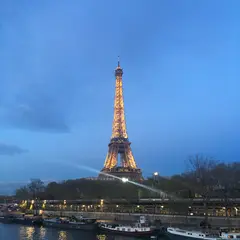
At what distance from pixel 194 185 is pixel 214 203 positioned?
1092 cm

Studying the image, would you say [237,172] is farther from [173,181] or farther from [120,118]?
[120,118]

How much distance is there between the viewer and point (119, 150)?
362ft

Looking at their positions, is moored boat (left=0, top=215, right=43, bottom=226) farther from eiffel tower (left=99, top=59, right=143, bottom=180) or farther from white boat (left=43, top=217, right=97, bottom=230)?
eiffel tower (left=99, top=59, right=143, bottom=180)

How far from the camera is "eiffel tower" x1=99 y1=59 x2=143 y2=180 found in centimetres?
10662

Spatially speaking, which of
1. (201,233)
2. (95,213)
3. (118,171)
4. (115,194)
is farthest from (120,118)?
(201,233)

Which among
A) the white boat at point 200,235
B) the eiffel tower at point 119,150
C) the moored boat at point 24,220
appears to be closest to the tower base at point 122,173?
the eiffel tower at point 119,150

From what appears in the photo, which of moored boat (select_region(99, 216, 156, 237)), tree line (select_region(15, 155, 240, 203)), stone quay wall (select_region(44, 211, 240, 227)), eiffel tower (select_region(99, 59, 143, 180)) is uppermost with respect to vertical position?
eiffel tower (select_region(99, 59, 143, 180))

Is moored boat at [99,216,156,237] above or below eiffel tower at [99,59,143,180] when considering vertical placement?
below

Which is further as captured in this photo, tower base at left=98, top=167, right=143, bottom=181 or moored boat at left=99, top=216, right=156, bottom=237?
tower base at left=98, top=167, right=143, bottom=181

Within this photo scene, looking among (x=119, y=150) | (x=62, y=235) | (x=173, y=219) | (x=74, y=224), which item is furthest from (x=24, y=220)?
(x=119, y=150)

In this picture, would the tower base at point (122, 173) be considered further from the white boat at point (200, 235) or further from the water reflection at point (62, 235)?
the white boat at point (200, 235)

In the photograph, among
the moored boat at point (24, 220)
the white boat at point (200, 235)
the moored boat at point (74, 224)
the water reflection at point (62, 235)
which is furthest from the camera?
the moored boat at point (24, 220)

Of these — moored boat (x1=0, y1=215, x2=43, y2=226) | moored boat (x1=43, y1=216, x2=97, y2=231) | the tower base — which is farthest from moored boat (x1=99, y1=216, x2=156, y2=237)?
the tower base

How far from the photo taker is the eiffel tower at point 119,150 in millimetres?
106625
